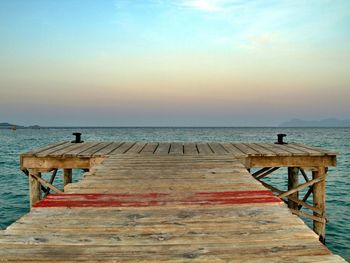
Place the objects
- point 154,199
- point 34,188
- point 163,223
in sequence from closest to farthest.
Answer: point 163,223
point 154,199
point 34,188

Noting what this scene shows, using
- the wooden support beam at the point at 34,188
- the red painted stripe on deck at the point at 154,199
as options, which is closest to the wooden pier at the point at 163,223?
the red painted stripe on deck at the point at 154,199

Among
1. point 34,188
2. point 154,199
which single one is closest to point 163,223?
point 154,199

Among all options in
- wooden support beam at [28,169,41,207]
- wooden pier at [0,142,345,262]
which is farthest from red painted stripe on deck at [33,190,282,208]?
wooden support beam at [28,169,41,207]

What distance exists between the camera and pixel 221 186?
508 centimetres

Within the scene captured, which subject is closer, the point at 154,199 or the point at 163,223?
the point at 163,223

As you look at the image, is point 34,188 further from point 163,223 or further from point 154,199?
point 163,223

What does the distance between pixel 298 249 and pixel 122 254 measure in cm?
139

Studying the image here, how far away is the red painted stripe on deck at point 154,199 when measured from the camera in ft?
13.6

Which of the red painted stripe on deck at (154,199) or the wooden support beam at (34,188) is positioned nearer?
the red painted stripe on deck at (154,199)

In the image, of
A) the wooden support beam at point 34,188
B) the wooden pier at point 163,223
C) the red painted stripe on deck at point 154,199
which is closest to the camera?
the wooden pier at point 163,223

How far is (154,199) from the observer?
14.4ft

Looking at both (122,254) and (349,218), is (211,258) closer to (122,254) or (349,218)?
(122,254)

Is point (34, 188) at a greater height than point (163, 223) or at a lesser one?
lesser

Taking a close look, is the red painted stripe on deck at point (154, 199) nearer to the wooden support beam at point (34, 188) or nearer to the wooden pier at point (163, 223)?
the wooden pier at point (163, 223)
